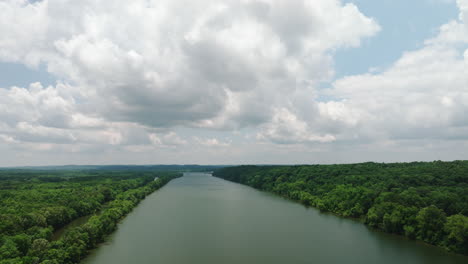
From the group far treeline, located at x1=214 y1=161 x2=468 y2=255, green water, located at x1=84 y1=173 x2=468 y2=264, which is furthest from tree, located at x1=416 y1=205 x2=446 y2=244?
green water, located at x1=84 y1=173 x2=468 y2=264

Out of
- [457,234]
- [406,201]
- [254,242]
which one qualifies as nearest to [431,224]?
[457,234]

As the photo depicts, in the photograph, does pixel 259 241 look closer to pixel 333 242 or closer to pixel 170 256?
pixel 333 242

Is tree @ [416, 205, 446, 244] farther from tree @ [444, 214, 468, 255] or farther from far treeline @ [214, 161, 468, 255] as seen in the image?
tree @ [444, 214, 468, 255]

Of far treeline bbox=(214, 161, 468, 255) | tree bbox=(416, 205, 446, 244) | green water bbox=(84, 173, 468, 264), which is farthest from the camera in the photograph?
tree bbox=(416, 205, 446, 244)

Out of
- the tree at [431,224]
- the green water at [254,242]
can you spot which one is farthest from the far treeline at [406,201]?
the green water at [254,242]

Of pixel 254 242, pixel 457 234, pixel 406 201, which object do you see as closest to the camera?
pixel 457 234

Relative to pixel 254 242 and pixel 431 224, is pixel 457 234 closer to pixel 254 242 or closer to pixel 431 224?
pixel 431 224

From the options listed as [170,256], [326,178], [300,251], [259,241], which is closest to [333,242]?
[300,251]

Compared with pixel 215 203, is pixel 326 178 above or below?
above

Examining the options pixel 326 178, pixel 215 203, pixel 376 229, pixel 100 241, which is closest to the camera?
pixel 100 241
